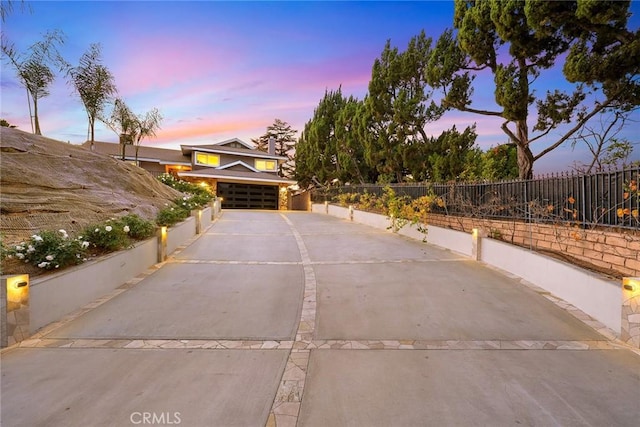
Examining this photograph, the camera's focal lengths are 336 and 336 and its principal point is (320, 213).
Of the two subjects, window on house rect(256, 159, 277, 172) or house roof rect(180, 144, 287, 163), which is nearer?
house roof rect(180, 144, 287, 163)

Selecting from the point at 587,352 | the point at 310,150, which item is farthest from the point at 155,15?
the point at 310,150

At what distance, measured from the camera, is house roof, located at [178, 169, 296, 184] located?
2461 centimetres

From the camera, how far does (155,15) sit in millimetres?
10273

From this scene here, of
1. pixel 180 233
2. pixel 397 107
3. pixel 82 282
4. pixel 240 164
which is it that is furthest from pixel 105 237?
pixel 240 164

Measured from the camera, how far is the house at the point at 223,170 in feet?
83.3

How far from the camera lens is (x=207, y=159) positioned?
28062mm

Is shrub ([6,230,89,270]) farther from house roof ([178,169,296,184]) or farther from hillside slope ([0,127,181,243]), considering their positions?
house roof ([178,169,296,184])

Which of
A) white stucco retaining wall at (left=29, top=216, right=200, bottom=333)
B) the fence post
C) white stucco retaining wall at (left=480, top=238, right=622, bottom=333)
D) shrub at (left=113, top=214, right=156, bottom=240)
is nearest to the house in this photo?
Answer: shrub at (left=113, top=214, right=156, bottom=240)

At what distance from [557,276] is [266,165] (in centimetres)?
2885

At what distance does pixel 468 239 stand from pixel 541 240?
164 centimetres

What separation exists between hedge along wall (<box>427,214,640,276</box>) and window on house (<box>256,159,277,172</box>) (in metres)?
25.3

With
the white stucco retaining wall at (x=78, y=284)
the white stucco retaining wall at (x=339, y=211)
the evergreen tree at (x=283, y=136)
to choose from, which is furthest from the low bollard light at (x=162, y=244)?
the evergreen tree at (x=283, y=136)

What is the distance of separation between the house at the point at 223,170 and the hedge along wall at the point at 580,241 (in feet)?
69.6

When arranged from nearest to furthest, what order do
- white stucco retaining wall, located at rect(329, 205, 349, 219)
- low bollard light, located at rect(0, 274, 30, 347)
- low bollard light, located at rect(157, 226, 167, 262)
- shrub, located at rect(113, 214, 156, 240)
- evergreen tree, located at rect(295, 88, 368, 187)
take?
low bollard light, located at rect(0, 274, 30, 347)
shrub, located at rect(113, 214, 156, 240)
low bollard light, located at rect(157, 226, 167, 262)
white stucco retaining wall, located at rect(329, 205, 349, 219)
evergreen tree, located at rect(295, 88, 368, 187)
